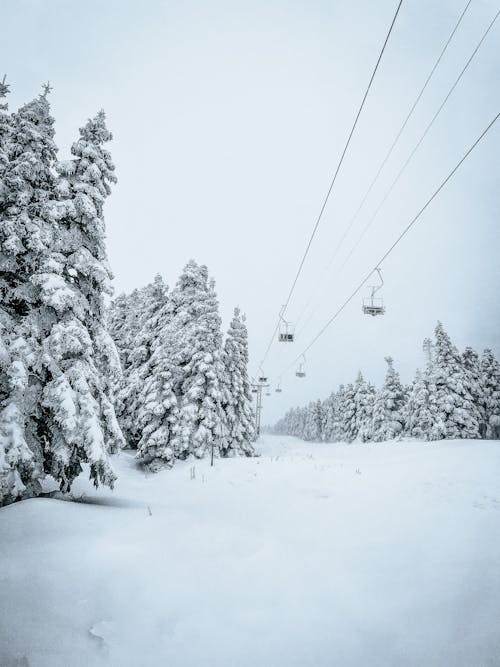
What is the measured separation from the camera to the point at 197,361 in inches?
984

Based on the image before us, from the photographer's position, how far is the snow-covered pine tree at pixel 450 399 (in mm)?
38844

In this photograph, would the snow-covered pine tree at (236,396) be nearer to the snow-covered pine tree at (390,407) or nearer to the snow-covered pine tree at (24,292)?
the snow-covered pine tree at (24,292)

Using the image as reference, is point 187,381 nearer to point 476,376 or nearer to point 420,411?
point 420,411

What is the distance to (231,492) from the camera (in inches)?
508

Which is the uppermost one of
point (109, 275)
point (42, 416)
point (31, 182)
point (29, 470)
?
point (31, 182)

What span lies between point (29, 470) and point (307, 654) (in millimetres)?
8256

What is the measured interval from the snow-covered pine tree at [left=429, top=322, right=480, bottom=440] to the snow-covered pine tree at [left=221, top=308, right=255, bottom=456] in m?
22.4

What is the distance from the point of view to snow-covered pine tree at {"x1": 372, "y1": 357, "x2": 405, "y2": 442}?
51594mm

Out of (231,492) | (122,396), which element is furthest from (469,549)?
(122,396)

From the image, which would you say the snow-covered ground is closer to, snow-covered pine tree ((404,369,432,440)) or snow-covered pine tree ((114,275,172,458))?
snow-covered pine tree ((114,275,172,458))

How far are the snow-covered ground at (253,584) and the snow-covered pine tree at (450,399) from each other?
3211cm

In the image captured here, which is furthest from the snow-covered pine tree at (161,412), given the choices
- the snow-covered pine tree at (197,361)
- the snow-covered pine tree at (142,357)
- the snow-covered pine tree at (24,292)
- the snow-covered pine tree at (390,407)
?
the snow-covered pine tree at (390,407)

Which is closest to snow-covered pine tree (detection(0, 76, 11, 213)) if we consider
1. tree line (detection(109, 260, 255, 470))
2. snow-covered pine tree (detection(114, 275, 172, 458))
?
tree line (detection(109, 260, 255, 470))

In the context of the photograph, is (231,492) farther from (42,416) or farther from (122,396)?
(122,396)
